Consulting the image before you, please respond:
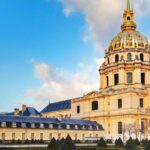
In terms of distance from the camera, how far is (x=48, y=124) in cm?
7462

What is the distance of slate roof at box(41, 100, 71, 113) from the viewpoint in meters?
109

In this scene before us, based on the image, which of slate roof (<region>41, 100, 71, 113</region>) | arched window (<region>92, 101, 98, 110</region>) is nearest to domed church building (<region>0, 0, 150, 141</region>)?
arched window (<region>92, 101, 98, 110</region>)

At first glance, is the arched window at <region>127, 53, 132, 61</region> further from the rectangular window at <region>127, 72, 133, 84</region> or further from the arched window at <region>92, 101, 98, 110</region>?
the arched window at <region>92, 101, 98, 110</region>

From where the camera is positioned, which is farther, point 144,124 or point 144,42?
point 144,42

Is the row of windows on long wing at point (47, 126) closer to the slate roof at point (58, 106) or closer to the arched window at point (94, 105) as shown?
the arched window at point (94, 105)

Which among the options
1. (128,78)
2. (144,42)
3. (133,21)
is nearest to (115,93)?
(128,78)

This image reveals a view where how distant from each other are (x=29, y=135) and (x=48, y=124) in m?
5.43

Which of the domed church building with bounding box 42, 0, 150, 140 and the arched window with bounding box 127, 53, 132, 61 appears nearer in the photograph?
the domed church building with bounding box 42, 0, 150, 140

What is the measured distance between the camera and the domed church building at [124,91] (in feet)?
261

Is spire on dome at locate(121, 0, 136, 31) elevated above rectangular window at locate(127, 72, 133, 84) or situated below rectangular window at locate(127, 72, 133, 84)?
above

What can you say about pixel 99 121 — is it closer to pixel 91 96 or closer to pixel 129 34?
→ pixel 91 96

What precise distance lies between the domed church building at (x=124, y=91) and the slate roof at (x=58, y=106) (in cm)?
1179

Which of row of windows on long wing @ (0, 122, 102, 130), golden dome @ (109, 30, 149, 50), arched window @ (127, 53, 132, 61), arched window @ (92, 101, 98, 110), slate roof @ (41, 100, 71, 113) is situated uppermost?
golden dome @ (109, 30, 149, 50)

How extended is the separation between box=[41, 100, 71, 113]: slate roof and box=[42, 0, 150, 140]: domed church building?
11789mm
